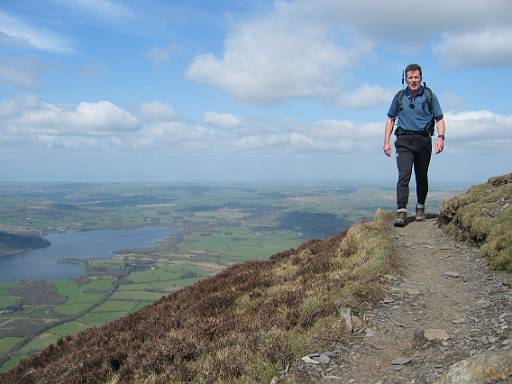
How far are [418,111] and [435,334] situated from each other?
7489mm

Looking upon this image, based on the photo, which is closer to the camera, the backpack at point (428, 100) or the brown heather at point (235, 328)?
the brown heather at point (235, 328)

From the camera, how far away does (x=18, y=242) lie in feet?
519

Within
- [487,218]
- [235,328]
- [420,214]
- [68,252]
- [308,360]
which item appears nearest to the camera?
[308,360]

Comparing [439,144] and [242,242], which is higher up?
[439,144]

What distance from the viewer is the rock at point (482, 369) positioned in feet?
13.8

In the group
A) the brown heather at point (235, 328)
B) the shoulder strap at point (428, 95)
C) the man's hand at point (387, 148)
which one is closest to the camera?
the brown heather at point (235, 328)

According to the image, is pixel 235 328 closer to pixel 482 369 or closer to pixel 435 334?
pixel 435 334

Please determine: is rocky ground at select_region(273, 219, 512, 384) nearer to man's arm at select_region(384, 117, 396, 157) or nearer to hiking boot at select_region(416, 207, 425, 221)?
man's arm at select_region(384, 117, 396, 157)

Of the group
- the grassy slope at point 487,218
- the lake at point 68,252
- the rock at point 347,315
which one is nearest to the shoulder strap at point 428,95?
the grassy slope at point 487,218

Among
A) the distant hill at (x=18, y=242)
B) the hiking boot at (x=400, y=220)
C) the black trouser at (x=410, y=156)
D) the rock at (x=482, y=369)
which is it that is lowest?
the distant hill at (x=18, y=242)

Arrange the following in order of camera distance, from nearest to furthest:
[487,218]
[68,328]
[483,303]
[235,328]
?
[483,303]
[235,328]
[487,218]
[68,328]

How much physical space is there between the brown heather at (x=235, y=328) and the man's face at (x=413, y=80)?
4659 mm

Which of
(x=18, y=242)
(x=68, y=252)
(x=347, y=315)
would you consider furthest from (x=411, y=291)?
(x=18, y=242)

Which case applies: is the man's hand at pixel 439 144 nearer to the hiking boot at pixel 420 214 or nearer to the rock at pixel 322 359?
the hiking boot at pixel 420 214
